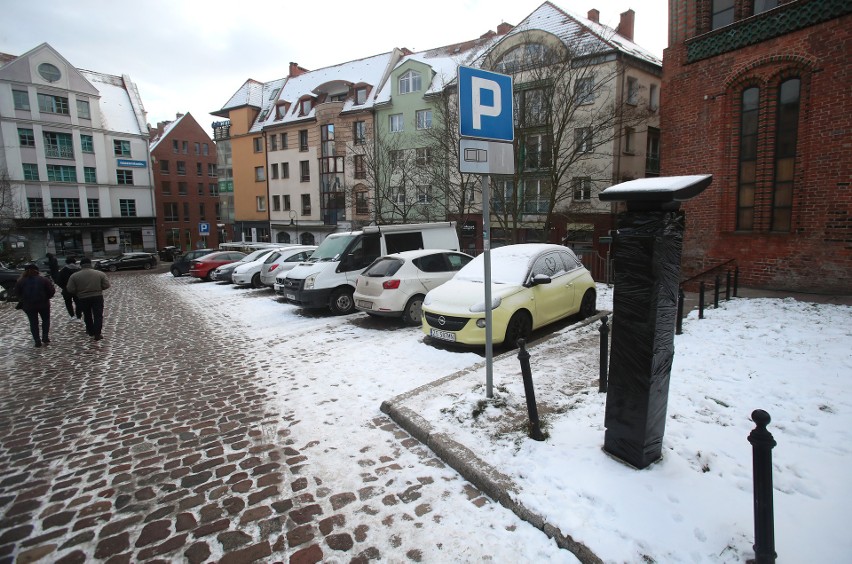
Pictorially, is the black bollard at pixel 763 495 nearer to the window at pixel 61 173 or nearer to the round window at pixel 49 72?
the window at pixel 61 173

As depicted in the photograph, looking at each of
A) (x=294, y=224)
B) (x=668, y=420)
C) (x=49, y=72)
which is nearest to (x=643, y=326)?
(x=668, y=420)

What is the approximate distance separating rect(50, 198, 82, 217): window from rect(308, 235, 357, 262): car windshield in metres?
42.7

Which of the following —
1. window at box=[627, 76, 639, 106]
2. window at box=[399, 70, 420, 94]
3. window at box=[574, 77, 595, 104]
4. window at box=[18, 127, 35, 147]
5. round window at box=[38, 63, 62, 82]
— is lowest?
window at box=[574, 77, 595, 104]

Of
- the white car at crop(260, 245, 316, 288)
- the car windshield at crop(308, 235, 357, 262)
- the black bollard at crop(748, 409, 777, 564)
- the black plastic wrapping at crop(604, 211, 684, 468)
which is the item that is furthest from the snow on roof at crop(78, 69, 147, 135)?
the black bollard at crop(748, 409, 777, 564)

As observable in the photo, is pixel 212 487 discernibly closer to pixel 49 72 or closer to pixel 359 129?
pixel 359 129

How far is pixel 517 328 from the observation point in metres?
7.45

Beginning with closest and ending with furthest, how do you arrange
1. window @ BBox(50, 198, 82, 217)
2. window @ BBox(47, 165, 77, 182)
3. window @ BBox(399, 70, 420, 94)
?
window @ BBox(399, 70, 420, 94) → window @ BBox(47, 165, 77, 182) → window @ BBox(50, 198, 82, 217)

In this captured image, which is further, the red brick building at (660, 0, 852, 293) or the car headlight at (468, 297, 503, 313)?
the red brick building at (660, 0, 852, 293)

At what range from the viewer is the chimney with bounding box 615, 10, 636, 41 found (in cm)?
2794

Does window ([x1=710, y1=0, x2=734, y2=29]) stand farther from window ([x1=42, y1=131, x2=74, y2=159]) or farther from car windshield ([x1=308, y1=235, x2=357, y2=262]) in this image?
window ([x1=42, y1=131, x2=74, y2=159])

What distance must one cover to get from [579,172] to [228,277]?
17.9m

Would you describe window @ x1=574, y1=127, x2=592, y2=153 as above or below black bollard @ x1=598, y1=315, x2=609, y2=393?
above

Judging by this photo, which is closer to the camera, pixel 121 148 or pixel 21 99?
pixel 21 99

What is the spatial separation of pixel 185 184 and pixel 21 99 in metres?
→ 17.5
